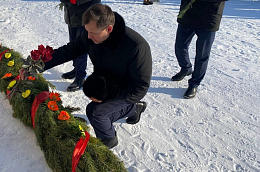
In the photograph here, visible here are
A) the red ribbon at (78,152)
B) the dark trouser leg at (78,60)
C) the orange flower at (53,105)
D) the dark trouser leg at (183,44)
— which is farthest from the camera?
the dark trouser leg at (183,44)

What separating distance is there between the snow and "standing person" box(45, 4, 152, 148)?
16.6 inches

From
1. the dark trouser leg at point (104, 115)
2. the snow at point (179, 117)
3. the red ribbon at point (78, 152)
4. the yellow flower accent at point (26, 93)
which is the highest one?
the yellow flower accent at point (26, 93)

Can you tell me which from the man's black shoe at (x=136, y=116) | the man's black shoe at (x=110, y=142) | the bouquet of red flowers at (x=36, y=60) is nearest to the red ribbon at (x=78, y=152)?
the man's black shoe at (x=110, y=142)

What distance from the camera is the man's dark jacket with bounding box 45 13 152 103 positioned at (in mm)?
1841

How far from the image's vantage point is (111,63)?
1946 millimetres

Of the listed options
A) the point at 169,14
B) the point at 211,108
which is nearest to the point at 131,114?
the point at 211,108

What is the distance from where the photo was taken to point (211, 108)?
114 inches

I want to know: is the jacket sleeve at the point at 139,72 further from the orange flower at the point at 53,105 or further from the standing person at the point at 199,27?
the standing person at the point at 199,27

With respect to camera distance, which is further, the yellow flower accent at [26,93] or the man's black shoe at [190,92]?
the man's black shoe at [190,92]

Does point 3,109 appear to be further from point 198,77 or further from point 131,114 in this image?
point 198,77

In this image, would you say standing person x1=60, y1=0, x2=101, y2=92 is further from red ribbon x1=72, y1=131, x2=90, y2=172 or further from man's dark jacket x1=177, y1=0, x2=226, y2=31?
red ribbon x1=72, y1=131, x2=90, y2=172

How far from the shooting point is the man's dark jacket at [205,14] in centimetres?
270

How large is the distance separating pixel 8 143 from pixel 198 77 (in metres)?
2.23

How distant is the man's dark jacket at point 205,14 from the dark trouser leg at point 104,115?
1319mm
